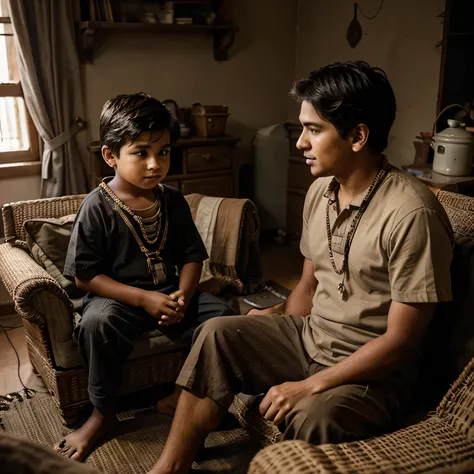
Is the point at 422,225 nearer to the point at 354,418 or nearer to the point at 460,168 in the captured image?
the point at 354,418

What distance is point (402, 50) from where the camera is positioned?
11.5 feet

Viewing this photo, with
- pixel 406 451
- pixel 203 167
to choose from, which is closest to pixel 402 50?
pixel 203 167

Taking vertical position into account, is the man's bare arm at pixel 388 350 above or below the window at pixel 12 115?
below

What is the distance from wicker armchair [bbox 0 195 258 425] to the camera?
5.82 feet

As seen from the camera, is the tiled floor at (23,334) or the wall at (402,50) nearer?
the tiled floor at (23,334)

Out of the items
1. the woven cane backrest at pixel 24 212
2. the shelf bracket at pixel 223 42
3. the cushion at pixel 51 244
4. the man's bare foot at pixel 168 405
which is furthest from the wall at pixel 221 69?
the man's bare foot at pixel 168 405

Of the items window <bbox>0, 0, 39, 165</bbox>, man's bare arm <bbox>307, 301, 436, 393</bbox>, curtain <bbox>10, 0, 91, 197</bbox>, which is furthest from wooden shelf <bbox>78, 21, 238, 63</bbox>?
man's bare arm <bbox>307, 301, 436, 393</bbox>

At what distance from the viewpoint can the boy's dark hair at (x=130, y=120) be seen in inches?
71.8

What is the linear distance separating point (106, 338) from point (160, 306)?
207 millimetres

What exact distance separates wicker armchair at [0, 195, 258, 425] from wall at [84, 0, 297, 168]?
5.35ft

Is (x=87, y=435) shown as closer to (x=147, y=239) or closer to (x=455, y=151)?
(x=147, y=239)

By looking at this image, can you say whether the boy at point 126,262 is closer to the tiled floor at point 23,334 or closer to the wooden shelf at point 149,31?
the tiled floor at point 23,334

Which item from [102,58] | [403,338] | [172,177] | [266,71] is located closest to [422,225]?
[403,338]

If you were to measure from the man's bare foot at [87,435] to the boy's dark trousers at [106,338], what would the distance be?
0.08 meters
